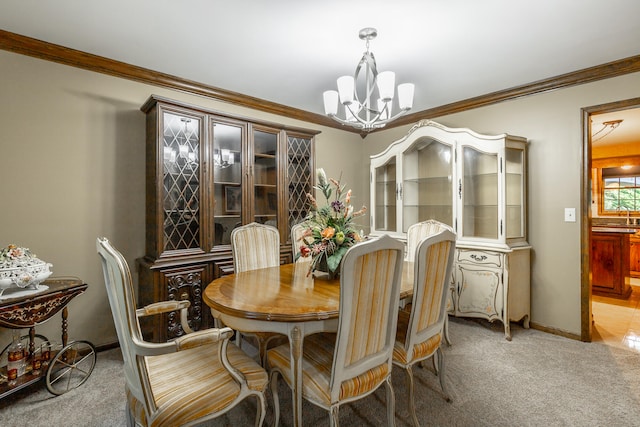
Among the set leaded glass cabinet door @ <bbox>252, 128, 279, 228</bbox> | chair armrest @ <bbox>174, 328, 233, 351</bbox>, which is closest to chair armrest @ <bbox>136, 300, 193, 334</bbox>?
chair armrest @ <bbox>174, 328, 233, 351</bbox>

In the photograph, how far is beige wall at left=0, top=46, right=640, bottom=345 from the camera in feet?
7.55

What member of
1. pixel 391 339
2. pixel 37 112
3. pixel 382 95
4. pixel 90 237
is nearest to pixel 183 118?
pixel 37 112

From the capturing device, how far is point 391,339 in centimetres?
148

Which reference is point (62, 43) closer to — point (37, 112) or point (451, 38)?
point (37, 112)

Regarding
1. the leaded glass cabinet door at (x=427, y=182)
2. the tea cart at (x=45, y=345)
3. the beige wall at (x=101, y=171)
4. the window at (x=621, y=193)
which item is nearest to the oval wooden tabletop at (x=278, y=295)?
the tea cart at (x=45, y=345)

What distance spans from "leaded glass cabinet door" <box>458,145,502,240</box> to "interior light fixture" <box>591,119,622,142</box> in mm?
2560

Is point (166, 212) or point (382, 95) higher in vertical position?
point (382, 95)

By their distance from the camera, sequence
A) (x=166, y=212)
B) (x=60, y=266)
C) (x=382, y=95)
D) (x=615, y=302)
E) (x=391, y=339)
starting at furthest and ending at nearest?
(x=615, y=302) < (x=166, y=212) < (x=60, y=266) < (x=382, y=95) < (x=391, y=339)

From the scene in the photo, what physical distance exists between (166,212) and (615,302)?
5.33 meters

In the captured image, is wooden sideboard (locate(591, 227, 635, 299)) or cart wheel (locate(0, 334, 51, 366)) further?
wooden sideboard (locate(591, 227, 635, 299))

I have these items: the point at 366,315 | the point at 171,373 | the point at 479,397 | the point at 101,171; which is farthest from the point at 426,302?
the point at 101,171

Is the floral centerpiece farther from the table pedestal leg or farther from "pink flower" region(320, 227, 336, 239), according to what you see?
the table pedestal leg

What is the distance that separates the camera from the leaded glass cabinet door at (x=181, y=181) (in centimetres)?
262

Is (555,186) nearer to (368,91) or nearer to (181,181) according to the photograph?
(368,91)
